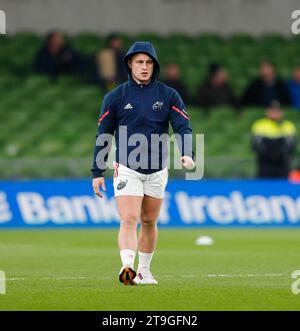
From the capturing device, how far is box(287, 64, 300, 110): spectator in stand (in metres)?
28.5

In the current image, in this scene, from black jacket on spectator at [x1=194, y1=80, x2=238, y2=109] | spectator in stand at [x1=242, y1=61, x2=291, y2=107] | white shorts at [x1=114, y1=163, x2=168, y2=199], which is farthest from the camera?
black jacket on spectator at [x1=194, y1=80, x2=238, y2=109]

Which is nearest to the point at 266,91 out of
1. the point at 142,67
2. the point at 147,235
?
the point at 147,235

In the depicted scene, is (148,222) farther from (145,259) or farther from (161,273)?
(161,273)

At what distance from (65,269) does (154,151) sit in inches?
115

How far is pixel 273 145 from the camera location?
24.4m

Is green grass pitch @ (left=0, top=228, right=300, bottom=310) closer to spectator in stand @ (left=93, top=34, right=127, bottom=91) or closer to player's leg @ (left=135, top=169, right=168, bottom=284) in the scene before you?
player's leg @ (left=135, top=169, right=168, bottom=284)

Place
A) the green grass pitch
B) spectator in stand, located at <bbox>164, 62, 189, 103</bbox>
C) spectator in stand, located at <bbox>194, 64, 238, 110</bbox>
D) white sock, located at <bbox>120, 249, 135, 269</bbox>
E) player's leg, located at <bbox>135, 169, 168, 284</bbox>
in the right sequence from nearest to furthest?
the green grass pitch
white sock, located at <bbox>120, 249, 135, 269</bbox>
player's leg, located at <bbox>135, 169, 168, 284</bbox>
spectator in stand, located at <bbox>164, 62, 189, 103</bbox>
spectator in stand, located at <bbox>194, 64, 238, 110</bbox>

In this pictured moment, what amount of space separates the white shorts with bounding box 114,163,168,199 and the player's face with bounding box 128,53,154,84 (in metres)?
0.93

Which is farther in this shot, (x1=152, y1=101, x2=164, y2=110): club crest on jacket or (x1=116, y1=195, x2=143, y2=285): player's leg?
(x1=152, y1=101, x2=164, y2=110): club crest on jacket

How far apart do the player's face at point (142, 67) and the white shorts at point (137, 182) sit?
935 millimetres

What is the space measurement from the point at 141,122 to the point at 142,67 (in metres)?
0.57

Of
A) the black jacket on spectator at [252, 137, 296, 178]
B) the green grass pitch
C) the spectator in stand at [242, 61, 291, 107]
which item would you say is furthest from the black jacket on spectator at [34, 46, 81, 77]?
the green grass pitch

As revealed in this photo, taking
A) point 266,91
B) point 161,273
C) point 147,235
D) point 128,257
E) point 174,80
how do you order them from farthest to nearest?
point 266,91
point 174,80
point 161,273
point 147,235
point 128,257
